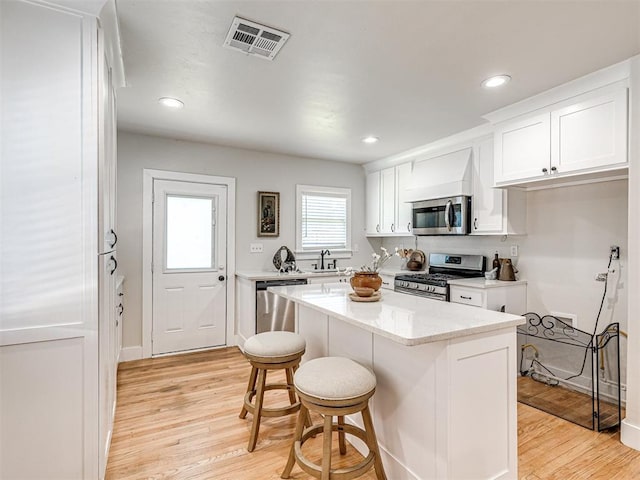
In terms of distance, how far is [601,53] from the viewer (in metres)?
2.15

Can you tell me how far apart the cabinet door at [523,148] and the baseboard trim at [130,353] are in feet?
13.6

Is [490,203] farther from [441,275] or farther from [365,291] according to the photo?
[365,291]

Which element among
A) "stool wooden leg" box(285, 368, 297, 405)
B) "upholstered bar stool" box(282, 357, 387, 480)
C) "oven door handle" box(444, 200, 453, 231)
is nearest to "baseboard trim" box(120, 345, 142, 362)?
"stool wooden leg" box(285, 368, 297, 405)

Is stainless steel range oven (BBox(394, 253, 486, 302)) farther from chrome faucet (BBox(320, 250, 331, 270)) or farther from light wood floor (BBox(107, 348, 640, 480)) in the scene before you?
light wood floor (BBox(107, 348, 640, 480))

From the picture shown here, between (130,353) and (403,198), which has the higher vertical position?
(403,198)

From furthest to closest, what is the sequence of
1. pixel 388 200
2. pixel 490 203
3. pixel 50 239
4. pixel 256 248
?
pixel 388 200 < pixel 256 248 < pixel 490 203 < pixel 50 239

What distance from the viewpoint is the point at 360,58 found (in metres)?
2.21

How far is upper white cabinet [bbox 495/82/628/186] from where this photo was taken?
7.65 feet

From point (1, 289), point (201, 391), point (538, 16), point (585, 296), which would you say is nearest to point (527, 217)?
point (585, 296)

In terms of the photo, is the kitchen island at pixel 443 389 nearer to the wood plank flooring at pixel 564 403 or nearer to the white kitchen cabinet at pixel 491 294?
the wood plank flooring at pixel 564 403

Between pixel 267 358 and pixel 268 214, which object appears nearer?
pixel 267 358

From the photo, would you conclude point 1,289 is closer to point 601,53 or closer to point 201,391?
point 201,391

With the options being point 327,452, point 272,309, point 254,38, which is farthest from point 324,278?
point 254,38

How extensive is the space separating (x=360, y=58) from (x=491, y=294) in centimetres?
241
